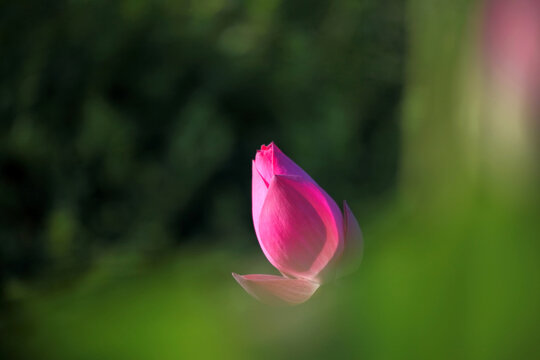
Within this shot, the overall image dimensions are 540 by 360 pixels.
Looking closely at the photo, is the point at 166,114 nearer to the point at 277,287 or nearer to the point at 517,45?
the point at 277,287

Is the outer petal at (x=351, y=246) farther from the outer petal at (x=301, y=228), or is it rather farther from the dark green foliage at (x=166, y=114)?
the dark green foliage at (x=166, y=114)

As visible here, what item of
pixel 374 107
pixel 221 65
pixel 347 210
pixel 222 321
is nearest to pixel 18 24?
pixel 221 65

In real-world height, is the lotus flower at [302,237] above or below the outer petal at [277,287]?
above

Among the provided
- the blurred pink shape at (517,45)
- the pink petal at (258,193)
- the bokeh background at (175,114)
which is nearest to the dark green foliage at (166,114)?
the bokeh background at (175,114)

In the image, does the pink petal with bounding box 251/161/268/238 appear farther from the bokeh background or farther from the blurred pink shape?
the bokeh background

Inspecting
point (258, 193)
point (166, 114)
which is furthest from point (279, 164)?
point (166, 114)

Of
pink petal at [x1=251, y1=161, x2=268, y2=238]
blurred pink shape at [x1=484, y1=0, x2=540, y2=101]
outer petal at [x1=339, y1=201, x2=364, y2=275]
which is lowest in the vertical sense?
blurred pink shape at [x1=484, y1=0, x2=540, y2=101]

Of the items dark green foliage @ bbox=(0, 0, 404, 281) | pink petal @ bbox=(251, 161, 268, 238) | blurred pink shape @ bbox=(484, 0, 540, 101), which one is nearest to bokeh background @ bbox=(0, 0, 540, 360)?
dark green foliage @ bbox=(0, 0, 404, 281)
